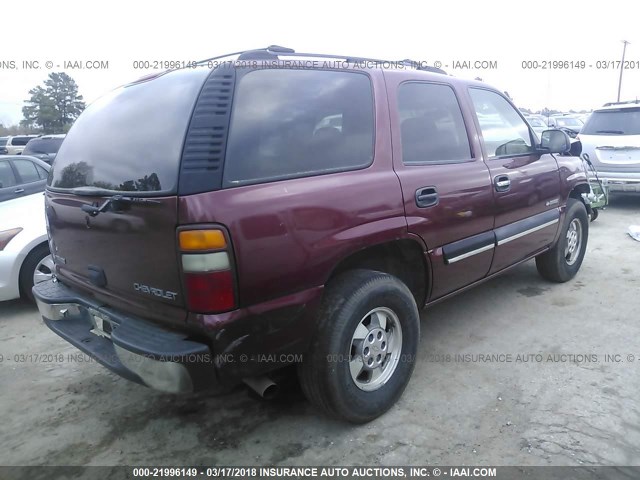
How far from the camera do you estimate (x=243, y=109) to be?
7.12ft

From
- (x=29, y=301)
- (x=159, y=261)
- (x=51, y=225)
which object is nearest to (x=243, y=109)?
(x=159, y=261)

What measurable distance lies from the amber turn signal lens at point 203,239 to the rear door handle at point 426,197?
1.30 meters

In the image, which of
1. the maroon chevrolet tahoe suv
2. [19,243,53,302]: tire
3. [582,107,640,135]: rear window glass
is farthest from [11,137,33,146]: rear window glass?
[582,107,640,135]: rear window glass

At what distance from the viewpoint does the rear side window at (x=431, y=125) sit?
2.92 m

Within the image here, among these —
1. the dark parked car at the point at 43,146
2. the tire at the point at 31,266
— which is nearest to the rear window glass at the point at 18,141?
the dark parked car at the point at 43,146

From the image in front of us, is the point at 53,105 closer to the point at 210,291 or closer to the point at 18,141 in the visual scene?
the point at 18,141

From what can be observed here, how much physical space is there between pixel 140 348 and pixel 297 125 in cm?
128

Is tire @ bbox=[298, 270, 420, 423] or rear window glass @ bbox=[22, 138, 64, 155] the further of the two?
rear window glass @ bbox=[22, 138, 64, 155]

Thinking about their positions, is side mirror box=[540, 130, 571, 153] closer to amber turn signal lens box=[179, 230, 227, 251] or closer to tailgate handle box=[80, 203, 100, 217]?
amber turn signal lens box=[179, 230, 227, 251]

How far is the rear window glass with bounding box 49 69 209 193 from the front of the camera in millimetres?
2123

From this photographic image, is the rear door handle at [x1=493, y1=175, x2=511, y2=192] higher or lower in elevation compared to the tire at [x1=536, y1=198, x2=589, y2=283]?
higher

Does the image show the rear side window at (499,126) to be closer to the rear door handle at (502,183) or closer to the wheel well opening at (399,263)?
the rear door handle at (502,183)

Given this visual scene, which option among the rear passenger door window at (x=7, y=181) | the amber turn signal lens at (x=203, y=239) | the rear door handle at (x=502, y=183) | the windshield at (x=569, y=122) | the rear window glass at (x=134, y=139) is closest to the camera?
the amber turn signal lens at (x=203, y=239)

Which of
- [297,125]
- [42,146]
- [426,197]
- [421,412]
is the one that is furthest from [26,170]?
[42,146]
